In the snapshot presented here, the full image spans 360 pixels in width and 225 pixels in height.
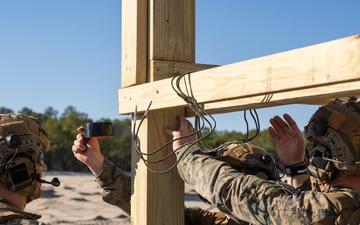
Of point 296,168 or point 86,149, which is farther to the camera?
point 86,149

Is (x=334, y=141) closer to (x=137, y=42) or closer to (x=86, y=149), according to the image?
(x=137, y=42)

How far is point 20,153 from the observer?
3873 mm

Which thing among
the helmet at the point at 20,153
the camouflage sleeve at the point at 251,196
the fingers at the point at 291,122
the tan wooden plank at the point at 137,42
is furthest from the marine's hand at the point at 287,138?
the helmet at the point at 20,153

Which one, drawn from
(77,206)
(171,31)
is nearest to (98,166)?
(171,31)

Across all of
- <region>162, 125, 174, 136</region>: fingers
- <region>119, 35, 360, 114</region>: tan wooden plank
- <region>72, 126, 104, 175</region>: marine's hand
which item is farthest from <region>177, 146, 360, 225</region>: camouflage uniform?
<region>72, 126, 104, 175</region>: marine's hand

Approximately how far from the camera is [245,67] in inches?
114

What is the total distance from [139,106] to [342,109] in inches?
42.3

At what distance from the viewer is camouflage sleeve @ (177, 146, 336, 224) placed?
304 centimetres

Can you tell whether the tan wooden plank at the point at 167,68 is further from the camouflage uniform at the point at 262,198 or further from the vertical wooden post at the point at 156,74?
the camouflage uniform at the point at 262,198

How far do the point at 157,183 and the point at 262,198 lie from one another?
0.77 metres

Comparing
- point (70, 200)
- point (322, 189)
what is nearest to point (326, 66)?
point (322, 189)

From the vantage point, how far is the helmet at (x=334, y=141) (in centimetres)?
333

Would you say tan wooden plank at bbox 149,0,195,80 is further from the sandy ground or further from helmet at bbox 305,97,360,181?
the sandy ground

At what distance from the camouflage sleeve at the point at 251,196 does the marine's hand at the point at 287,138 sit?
0.74 meters
